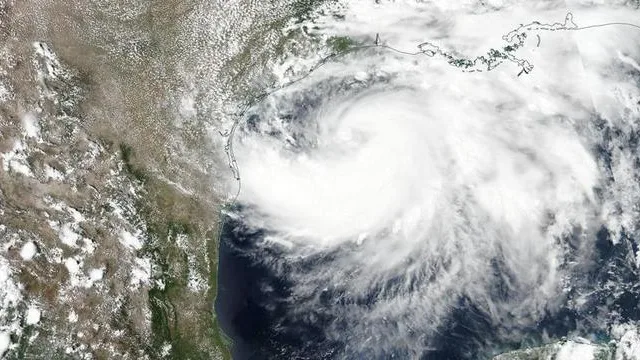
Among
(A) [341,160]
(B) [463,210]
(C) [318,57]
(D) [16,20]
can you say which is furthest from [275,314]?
(D) [16,20]

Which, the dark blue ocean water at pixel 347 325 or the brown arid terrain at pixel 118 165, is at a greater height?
the brown arid terrain at pixel 118 165

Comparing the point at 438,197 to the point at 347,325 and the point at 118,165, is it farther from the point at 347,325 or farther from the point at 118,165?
the point at 118,165

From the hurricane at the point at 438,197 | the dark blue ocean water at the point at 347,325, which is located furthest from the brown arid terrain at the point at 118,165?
the hurricane at the point at 438,197

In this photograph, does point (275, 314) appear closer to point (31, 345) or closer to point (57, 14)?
point (31, 345)

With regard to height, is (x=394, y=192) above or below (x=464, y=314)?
above

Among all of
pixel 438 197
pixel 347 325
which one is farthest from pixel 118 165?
pixel 438 197

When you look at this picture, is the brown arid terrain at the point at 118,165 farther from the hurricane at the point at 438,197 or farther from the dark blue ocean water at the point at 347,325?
the hurricane at the point at 438,197

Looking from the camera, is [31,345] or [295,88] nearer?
[31,345]
